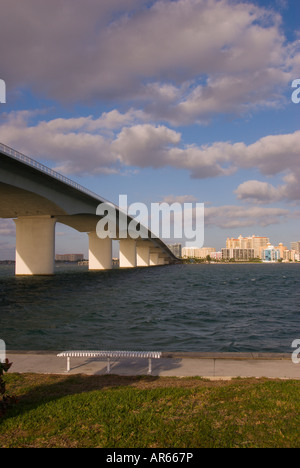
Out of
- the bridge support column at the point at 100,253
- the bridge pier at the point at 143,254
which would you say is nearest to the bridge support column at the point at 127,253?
the bridge support column at the point at 100,253

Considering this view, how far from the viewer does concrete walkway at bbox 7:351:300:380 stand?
32.2 ft

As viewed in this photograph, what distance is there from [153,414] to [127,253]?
4470 inches

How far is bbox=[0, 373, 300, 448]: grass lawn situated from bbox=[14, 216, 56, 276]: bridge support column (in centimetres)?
5315

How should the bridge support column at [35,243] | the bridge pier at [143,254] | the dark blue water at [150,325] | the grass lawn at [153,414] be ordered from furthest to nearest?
the bridge pier at [143,254], the bridge support column at [35,243], the dark blue water at [150,325], the grass lawn at [153,414]

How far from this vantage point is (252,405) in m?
7.15

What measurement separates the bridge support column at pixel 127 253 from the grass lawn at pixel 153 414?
361ft

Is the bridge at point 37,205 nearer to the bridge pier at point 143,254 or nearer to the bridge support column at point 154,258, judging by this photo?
the bridge pier at point 143,254

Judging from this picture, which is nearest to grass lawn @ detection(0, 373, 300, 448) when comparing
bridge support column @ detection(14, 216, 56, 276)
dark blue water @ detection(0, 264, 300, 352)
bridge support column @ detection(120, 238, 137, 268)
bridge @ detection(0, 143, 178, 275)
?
dark blue water @ detection(0, 264, 300, 352)

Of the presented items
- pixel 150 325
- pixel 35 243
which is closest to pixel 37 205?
pixel 35 243

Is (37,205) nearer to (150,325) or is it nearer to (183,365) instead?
(150,325)

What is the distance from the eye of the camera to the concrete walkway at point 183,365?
9.82m

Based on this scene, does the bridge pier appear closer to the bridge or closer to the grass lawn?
the bridge

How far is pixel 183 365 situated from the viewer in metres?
10.7
